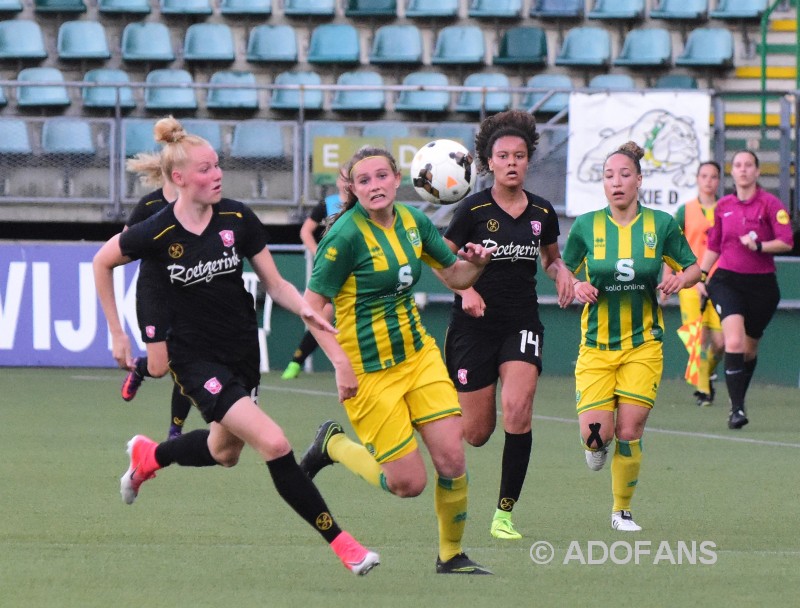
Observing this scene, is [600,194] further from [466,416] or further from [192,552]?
[192,552]

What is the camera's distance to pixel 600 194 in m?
16.1

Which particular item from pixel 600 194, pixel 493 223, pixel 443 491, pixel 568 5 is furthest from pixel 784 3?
pixel 443 491

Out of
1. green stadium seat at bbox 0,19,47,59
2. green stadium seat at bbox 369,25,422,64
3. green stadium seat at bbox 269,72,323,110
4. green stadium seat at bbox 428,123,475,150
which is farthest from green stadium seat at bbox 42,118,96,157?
green stadium seat at bbox 369,25,422,64

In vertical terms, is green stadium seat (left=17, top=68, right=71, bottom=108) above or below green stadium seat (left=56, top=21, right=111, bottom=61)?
below

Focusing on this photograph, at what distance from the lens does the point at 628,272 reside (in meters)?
7.91

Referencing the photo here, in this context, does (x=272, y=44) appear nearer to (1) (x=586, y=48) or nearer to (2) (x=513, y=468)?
(1) (x=586, y=48)

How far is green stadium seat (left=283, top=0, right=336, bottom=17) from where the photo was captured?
20016mm

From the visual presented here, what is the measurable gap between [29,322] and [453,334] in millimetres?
9343

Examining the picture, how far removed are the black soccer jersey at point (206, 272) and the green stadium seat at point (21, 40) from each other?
13.7 metres

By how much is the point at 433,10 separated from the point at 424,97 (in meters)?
1.46

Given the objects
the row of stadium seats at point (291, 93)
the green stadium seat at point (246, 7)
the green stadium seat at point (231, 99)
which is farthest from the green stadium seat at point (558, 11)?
the green stadium seat at point (231, 99)

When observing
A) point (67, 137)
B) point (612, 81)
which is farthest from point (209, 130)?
point (612, 81)

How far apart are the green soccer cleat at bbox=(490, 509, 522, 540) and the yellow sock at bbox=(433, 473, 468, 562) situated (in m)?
0.93

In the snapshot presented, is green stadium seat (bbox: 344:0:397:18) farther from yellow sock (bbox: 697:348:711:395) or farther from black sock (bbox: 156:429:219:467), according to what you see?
black sock (bbox: 156:429:219:467)
